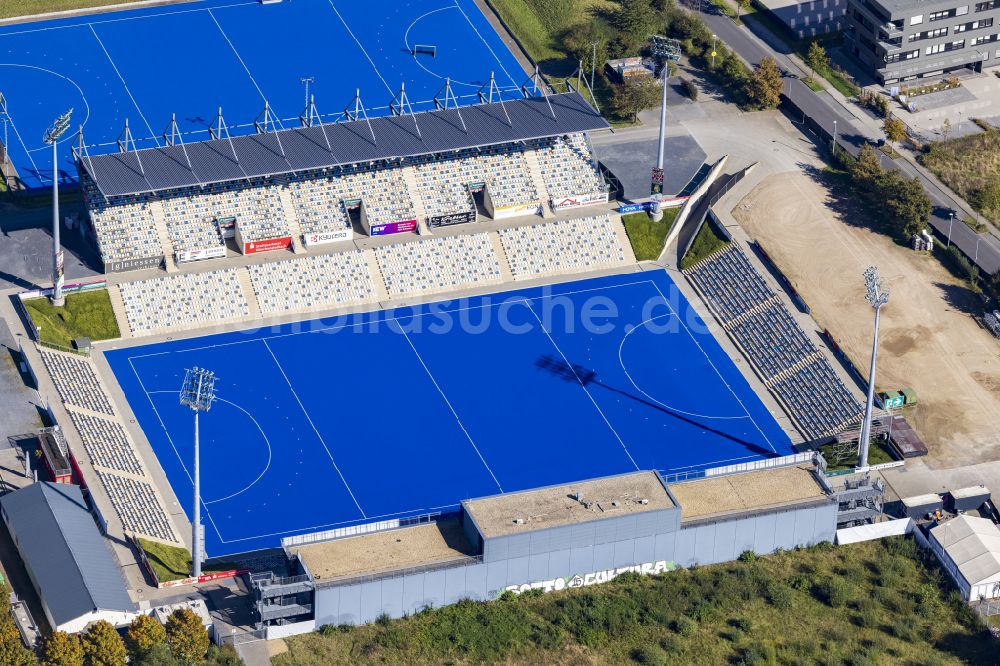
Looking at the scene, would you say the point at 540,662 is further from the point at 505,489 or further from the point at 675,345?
the point at 675,345

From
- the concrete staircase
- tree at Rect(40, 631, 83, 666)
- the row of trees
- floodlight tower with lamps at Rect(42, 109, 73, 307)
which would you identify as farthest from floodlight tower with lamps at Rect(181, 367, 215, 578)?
floodlight tower with lamps at Rect(42, 109, 73, 307)

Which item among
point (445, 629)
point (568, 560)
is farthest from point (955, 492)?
point (445, 629)

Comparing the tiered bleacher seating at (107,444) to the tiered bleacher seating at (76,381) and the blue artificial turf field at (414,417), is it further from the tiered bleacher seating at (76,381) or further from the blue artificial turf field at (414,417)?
the blue artificial turf field at (414,417)

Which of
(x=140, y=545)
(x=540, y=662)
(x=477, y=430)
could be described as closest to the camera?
(x=540, y=662)

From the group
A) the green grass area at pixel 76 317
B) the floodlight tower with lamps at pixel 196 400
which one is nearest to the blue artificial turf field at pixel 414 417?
the green grass area at pixel 76 317

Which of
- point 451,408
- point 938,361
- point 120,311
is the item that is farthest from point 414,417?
point 938,361
